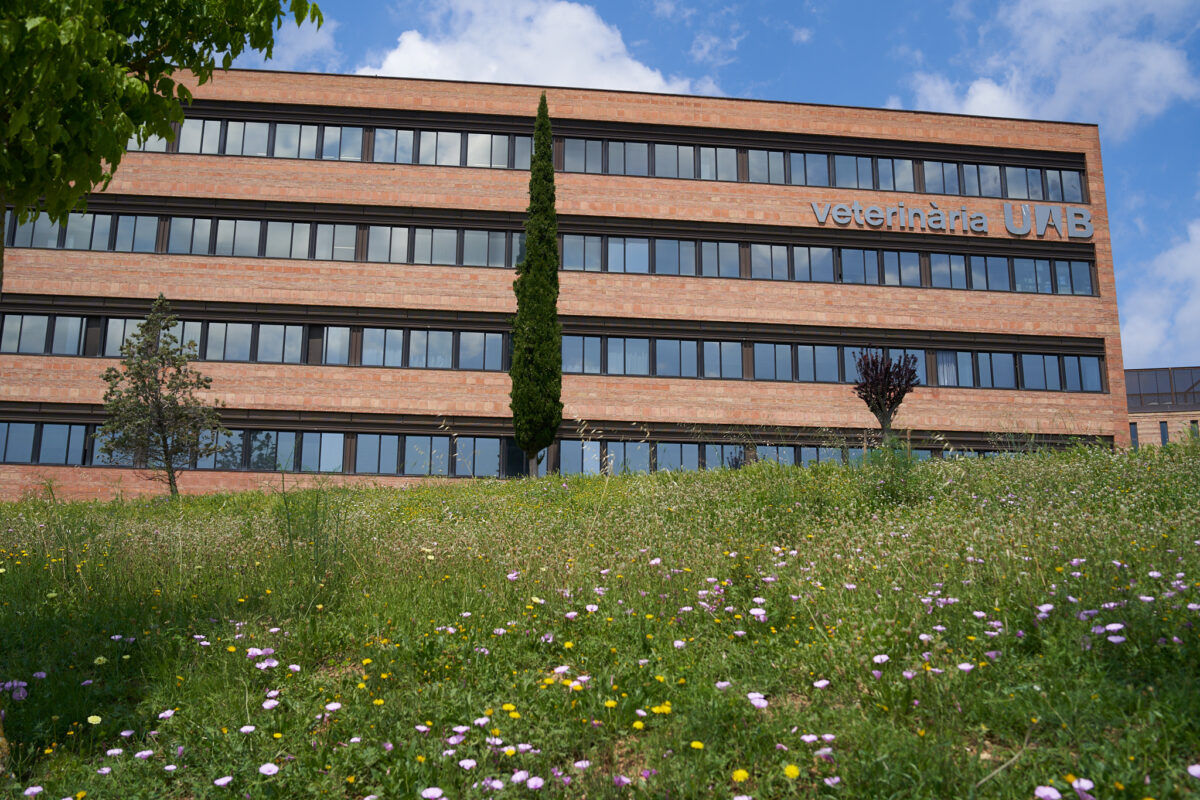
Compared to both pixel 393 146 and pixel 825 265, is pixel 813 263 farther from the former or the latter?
pixel 393 146

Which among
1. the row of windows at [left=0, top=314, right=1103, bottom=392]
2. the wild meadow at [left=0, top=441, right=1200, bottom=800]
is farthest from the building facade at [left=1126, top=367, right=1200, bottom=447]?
the wild meadow at [left=0, top=441, right=1200, bottom=800]

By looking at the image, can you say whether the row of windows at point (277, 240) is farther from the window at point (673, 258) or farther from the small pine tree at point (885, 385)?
the small pine tree at point (885, 385)

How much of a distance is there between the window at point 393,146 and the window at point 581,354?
32.7ft

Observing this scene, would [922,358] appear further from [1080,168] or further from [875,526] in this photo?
[875,526]

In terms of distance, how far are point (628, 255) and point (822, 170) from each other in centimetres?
940

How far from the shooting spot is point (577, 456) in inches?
1212

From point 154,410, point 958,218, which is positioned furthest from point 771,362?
point 154,410

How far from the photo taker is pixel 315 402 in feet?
100

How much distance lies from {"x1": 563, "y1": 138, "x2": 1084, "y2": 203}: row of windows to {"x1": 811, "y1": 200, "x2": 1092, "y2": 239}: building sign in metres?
0.77

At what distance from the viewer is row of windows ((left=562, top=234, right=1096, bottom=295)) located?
3256cm

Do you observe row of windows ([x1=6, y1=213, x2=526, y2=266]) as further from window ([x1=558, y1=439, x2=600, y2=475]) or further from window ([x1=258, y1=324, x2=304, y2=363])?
window ([x1=558, y1=439, x2=600, y2=475])

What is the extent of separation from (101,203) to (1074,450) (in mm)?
33393

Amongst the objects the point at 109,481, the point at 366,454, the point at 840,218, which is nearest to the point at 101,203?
the point at 109,481

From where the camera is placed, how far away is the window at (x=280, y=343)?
3094 centimetres
